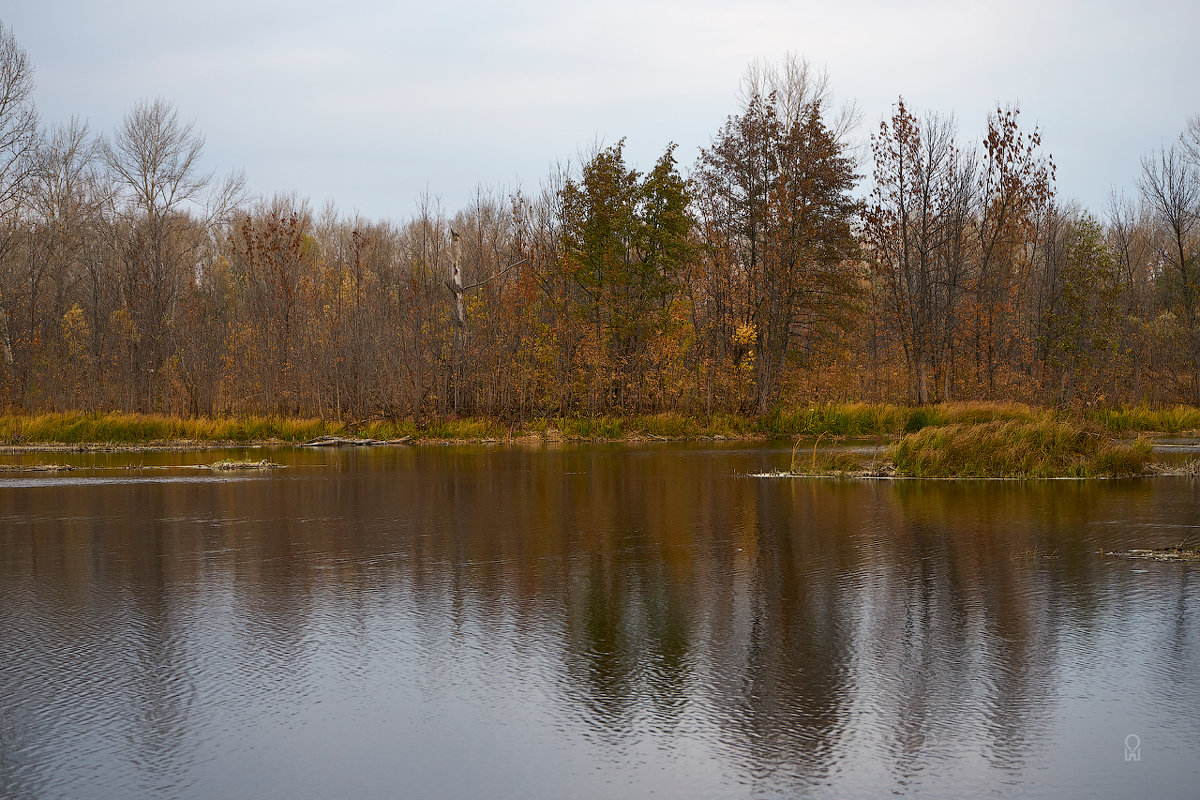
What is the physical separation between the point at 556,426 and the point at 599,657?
27.1 m

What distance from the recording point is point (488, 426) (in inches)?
1246

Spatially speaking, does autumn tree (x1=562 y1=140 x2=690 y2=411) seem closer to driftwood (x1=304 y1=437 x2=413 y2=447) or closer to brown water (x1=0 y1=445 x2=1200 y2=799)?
driftwood (x1=304 y1=437 x2=413 y2=447)

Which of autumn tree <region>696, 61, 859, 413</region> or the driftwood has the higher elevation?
autumn tree <region>696, 61, 859, 413</region>

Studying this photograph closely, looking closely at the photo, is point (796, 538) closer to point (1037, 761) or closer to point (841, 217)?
point (1037, 761)

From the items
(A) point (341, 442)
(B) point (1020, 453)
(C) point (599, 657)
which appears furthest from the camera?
(A) point (341, 442)

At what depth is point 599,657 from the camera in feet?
19.4

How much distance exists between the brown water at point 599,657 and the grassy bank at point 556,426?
15.1 metres

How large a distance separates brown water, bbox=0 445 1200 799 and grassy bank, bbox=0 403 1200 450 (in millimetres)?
15090

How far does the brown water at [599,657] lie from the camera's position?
13.8 feet

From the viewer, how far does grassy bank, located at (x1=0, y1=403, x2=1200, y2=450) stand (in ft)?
91.5

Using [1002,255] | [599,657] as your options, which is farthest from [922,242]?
[599,657]

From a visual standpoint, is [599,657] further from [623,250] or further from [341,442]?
[623,250]

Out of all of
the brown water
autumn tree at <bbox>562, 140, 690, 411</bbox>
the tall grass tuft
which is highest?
autumn tree at <bbox>562, 140, 690, 411</bbox>

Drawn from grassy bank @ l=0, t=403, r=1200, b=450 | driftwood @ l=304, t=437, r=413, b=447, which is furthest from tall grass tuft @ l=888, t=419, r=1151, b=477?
driftwood @ l=304, t=437, r=413, b=447
